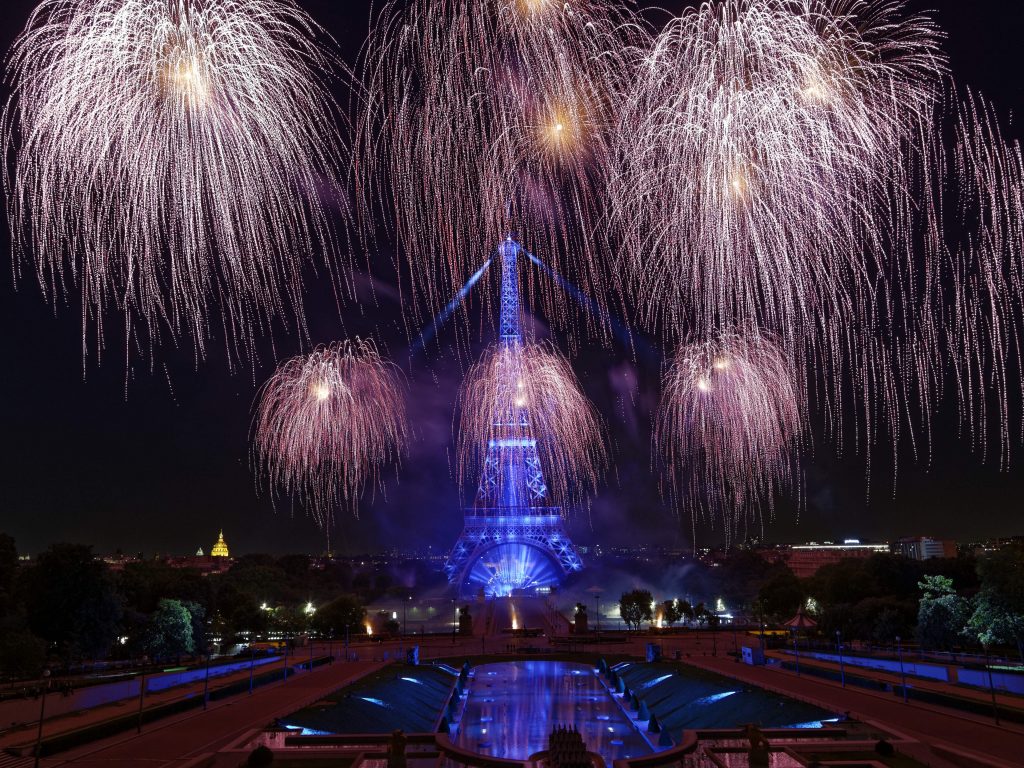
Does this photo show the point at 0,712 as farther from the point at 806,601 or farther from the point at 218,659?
the point at 806,601

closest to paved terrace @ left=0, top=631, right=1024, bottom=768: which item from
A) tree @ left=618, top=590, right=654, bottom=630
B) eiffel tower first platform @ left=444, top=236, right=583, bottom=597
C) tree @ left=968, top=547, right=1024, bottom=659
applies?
tree @ left=968, top=547, right=1024, bottom=659

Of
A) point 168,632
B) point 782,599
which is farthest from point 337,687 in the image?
point 782,599

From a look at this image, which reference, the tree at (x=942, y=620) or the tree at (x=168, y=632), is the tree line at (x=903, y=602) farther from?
A: the tree at (x=168, y=632)

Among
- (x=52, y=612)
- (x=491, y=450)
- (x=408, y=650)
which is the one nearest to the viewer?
(x=52, y=612)

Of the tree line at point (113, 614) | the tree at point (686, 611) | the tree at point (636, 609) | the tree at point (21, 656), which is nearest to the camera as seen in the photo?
the tree at point (21, 656)

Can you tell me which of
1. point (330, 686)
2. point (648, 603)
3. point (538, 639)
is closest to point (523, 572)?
point (648, 603)

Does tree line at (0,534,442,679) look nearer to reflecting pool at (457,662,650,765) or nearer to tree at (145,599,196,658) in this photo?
tree at (145,599,196,658)

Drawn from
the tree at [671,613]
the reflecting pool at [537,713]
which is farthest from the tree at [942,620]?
the tree at [671,613]
